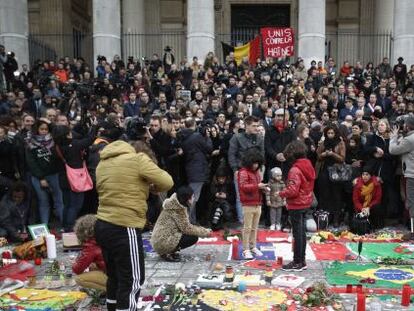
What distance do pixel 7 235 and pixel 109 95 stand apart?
24.1 ft

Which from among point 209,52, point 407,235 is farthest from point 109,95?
point 407,235

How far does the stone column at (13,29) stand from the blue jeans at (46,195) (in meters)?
14.8

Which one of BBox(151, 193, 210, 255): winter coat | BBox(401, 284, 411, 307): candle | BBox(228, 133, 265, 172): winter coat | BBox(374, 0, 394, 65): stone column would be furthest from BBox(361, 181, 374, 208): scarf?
BBox(374, 0, 394, 65): stone column

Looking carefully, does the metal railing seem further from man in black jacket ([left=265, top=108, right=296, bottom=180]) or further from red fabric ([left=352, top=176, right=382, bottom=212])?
red fabric ([left=352, top=176, right=382, bottom=212])

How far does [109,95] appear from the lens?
50.8 feet

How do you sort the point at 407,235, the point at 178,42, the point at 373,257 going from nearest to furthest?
the point at 373,257
the point at 407,235
the point at 178,42

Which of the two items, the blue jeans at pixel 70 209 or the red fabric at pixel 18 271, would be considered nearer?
the red fabric at pixel 18 271

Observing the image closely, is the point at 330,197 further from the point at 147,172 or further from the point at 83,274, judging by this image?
the point at 147,172

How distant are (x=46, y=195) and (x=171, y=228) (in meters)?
2.85

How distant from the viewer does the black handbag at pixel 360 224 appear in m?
9.14

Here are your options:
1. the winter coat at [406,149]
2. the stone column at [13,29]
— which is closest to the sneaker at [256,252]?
the winter coat at [406,149]

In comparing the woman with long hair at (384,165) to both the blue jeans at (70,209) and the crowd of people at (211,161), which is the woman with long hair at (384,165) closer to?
the crowd of people at (211,161)

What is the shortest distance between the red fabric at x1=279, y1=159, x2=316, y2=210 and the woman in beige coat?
50.7 inches

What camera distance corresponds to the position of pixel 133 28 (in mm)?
25156
